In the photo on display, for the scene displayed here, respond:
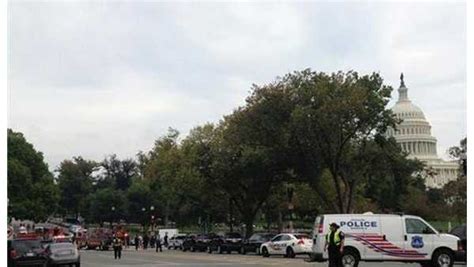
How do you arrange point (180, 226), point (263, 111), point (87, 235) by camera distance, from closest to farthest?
point (263, 111) < point (87, 235) < point (180, 226)

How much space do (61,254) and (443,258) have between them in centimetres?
1636

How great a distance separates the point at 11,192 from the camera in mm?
91750

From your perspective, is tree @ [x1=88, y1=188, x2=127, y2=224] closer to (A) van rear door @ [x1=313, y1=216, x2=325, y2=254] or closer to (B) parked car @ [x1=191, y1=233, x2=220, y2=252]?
(B) parked car @ [x1=191, y1=233, x2=220, y2=252]

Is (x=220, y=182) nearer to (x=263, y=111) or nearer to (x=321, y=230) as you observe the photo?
(x=263, y=111)

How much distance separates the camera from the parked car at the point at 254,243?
52.2 metres

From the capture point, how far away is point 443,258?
29859 millimetres

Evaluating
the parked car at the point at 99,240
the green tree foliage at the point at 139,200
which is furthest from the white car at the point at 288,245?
the green tree foliage at the point at 139,200

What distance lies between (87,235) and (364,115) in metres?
35.0

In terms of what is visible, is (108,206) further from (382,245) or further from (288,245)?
(382,245)

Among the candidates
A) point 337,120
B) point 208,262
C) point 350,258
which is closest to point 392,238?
point 350,258

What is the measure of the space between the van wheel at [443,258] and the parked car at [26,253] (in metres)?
16.6

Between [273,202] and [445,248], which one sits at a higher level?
[273,202]

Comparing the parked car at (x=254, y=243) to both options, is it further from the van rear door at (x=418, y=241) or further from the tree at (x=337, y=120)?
the van rear door at (x=418, y=241)

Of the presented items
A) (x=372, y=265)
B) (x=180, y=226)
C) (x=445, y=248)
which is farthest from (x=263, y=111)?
(x=180, y=226)
